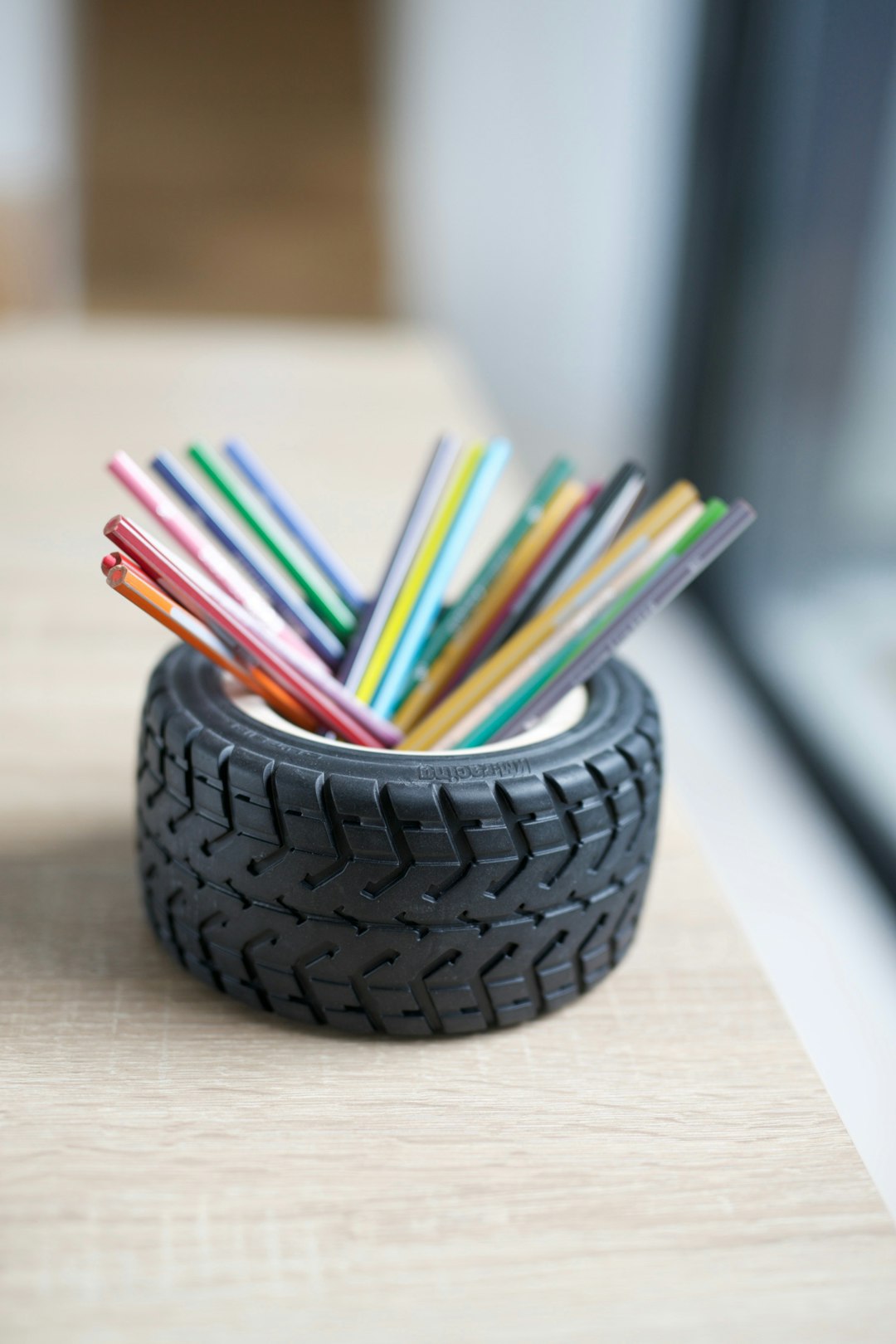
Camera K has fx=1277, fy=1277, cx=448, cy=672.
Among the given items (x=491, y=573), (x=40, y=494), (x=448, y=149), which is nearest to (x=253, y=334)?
(x=40, y=494)

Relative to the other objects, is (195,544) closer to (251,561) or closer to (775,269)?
(251,561)

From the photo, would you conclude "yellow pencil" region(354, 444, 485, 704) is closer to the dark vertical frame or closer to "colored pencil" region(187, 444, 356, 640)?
"colored pencil" region(187, 444, 356, 640)

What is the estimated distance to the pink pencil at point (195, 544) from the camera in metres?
0.37

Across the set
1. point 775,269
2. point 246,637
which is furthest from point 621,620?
point 775,269

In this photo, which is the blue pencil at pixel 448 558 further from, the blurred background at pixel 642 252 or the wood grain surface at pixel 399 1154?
the blurred background at pixel 642 252

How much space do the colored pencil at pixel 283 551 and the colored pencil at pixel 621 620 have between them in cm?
8

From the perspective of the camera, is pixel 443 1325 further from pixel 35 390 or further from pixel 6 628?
pixel 35 390

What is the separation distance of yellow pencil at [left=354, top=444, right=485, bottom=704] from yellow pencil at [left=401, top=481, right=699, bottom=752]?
0.11ft

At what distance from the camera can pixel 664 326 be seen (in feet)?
5.86

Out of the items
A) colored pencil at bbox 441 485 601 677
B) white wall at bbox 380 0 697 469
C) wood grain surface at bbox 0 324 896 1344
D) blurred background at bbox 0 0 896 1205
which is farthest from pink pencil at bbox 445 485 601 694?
white wall at bbox 380 0 697 469

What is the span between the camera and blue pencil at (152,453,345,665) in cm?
41

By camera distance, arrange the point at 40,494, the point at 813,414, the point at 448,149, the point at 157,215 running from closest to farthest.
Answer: the point at 40,494
the point at 813,414
the point at 157,215
the point at 448,149

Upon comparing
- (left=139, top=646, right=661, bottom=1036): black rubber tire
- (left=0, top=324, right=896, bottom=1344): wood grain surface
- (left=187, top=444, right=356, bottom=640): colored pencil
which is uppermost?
(left=187, top=444, right=356, bottom=640): colored pencil

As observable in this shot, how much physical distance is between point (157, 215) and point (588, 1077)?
74.6 inches
